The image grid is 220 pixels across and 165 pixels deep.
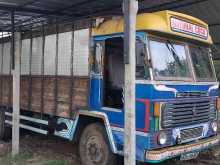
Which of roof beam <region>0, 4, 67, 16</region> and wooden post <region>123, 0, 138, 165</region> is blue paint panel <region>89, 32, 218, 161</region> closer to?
wooden post <region>123, 0, 138, 165</region>

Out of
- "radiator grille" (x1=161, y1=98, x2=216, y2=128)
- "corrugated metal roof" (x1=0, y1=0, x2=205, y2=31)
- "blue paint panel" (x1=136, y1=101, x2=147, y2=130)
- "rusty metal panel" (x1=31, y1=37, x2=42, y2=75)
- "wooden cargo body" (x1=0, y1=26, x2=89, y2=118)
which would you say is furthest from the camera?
"corrugated metal roof" (x1=0, y1=0, x2=205, y2=31)

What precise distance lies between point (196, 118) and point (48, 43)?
3618 millimetres

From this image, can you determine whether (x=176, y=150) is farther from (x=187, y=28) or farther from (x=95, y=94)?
(x=187, y=28)

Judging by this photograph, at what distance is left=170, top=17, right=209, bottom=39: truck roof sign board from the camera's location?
663 cm

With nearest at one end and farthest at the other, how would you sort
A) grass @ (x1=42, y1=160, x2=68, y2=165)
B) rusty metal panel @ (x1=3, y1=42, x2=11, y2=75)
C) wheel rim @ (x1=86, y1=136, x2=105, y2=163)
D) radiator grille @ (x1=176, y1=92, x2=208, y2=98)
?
radiator grille @ (x1=176, y1=92, x2=208, y2=98) < wheel rim @ (x1=86, y1=136, x2=105, y2=163) < grass @ (x1=42, y1=160, x2=68, y2=165) < rusty metal panel @ (x1=3, y1=42, x2=11, y2=75)

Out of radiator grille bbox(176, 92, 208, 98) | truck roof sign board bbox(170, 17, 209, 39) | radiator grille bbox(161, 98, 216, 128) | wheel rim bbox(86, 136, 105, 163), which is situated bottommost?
wheel rim bbox(86, 136, 105, 163)

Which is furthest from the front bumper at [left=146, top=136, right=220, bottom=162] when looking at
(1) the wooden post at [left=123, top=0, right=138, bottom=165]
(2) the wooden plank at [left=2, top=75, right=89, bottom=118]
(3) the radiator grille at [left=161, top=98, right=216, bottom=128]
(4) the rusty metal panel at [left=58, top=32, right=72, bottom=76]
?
(4) the rusty metal panel at [left=58, top=32, right=72, bottom=76]

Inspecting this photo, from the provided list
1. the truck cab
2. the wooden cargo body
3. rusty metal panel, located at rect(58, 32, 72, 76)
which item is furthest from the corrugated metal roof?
the truck cab

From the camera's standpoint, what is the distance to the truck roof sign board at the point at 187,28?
6633 millimetres

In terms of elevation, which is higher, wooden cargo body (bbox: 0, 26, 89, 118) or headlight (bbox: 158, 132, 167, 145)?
wooden cargo body (bbox: 0, 26, 89, 118)

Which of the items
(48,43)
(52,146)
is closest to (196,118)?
(48,43)

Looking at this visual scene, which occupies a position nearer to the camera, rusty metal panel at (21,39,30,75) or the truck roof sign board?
the truck roof sign board

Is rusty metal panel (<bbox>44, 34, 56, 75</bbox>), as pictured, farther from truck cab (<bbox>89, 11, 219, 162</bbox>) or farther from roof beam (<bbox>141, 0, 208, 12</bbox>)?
roof beam (<bbox>141, 0, 208, 12</bbox>)

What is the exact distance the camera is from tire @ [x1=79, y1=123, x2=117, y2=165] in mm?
6754
